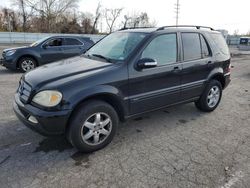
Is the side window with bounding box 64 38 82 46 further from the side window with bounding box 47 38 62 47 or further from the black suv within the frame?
the black suv

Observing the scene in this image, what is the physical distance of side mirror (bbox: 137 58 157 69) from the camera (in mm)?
3318

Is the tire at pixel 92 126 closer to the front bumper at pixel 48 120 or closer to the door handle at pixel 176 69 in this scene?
the front bumper at pixel 48 120

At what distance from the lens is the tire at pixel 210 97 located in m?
4.66

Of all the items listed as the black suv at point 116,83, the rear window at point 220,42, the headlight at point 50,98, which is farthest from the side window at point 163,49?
the headlight at point 50,98

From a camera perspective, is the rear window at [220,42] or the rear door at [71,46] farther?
the rear door at [71,46]

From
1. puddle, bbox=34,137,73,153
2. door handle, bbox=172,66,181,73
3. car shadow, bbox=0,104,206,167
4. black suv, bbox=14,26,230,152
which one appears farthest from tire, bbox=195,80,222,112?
puddle, bbox=34,137,73,153

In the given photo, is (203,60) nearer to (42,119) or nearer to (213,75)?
(213,75)

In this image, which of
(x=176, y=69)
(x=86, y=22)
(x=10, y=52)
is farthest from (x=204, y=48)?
(x=86, y=22)

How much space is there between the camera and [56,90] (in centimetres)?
277

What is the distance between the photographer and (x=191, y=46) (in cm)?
422

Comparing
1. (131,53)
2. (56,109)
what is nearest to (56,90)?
(56,109)

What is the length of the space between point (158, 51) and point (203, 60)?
1.23 m

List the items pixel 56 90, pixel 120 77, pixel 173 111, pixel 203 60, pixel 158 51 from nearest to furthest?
pixel 56 90
pixel 120 77
pixel 158 51
pixel 203 60
pixel 173 111

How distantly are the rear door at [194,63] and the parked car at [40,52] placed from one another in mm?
4793
